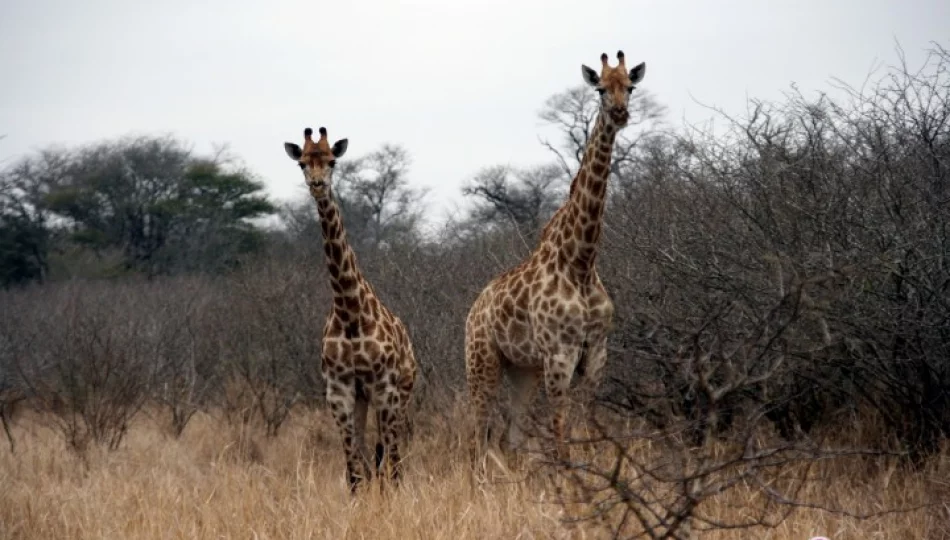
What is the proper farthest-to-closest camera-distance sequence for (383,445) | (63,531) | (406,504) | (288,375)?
(288,375) < (383,445) < (63,531) < (406,504)

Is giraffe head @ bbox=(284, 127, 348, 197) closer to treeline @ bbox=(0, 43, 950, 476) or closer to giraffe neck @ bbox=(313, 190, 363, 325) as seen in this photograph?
giraffe neck @ bbox=(313, 190, 363, 325)

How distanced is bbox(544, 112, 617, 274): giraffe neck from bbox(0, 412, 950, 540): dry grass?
1311mm

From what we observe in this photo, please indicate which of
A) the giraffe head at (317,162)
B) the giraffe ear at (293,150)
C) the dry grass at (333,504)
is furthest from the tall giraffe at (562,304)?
the giraffe ear at (293,150)

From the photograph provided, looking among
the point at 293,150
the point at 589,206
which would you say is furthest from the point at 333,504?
the point at 589,206

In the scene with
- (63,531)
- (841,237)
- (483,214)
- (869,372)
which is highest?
(483,214)

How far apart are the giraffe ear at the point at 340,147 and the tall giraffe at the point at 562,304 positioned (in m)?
1.28

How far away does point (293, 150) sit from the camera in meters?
6.64

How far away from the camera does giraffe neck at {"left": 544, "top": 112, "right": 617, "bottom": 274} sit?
257 inches

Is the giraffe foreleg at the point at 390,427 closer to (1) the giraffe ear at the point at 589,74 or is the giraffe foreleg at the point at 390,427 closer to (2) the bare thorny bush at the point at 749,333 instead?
(2) the bare thorny bush at the point at 749,333

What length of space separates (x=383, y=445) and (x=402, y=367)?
47cm

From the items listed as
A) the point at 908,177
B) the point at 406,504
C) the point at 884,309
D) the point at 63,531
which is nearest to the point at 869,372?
the point at 884,309

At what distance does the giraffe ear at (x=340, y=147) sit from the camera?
663cm

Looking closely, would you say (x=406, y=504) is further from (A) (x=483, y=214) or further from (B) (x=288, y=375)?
(A) (x=483, y=214)

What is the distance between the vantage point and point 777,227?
611 centimetres
